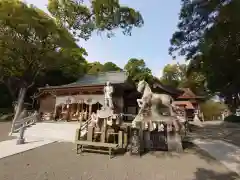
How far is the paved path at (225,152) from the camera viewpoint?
5.64 m

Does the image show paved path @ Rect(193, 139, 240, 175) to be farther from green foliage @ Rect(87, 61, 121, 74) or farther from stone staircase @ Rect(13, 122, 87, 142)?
green foliage @ Rect(87, 61, 121, 74)

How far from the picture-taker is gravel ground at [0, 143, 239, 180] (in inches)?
180

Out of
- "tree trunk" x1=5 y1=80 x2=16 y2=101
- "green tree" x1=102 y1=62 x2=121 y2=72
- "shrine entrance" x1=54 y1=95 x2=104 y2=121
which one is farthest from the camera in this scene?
"green tree" x1=102 y1=62 x2=121 y2=72

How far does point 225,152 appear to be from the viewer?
6.94 meters

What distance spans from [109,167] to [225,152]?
527cm

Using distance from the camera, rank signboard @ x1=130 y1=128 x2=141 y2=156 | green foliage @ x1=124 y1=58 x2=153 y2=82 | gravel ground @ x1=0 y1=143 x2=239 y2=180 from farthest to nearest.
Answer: green foliage @ x1=124 y1=58 x2=153 y2=82 → signboard @ x1=130 y1=128 x2=141 y2=156 → gravel ground @ x1=0 y1=143 x2=239 y2=180

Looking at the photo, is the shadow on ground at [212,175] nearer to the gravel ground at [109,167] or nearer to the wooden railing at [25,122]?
the gravel ground at [109,167]

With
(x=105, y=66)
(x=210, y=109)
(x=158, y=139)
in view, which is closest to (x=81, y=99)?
(x=158, y=139)

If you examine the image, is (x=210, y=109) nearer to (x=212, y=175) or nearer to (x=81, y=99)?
(x=81, y=99)

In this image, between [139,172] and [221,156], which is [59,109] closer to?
[139,172]

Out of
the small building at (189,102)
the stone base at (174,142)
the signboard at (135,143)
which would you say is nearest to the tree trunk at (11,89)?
the signboard at (135,143)

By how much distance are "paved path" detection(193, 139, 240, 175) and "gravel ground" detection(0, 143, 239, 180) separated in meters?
0.37

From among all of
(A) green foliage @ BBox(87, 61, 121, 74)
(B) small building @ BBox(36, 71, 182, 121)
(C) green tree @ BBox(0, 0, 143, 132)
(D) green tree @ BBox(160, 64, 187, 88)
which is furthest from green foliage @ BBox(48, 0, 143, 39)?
(D) green tree @ BBox(160, 64, 187, 88)

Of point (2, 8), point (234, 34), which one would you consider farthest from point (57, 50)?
point (234, 34)
